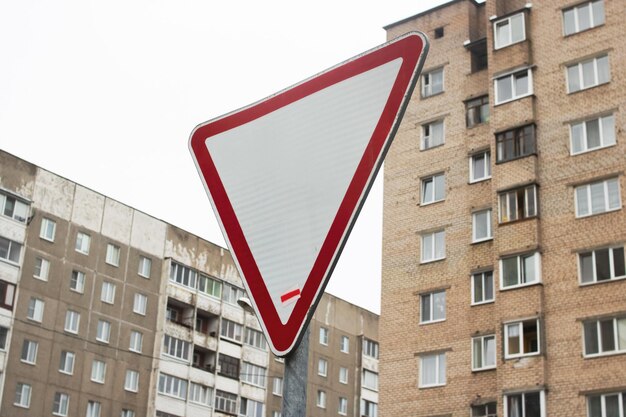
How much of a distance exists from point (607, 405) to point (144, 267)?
37.3 m

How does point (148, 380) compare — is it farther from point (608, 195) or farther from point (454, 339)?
point (608, 195)

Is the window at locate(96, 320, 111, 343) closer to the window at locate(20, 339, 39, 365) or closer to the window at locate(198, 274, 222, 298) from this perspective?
the window at locate(20, 339, 39, 365)

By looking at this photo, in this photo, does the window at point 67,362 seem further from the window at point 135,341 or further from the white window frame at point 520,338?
the white window frame at point 520,338

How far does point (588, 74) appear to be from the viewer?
39.8m

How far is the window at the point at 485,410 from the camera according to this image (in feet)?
124

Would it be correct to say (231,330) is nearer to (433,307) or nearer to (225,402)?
(225,402)

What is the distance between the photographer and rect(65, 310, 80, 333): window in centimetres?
5928

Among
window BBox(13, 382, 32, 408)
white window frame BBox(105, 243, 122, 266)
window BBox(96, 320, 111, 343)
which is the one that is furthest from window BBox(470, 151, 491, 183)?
window BBox(13, 382, 32, 408)

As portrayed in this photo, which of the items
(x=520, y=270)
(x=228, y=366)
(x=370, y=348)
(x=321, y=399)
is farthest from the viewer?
(x=370, y=348)

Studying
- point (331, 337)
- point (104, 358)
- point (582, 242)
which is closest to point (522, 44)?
point (582, 242)

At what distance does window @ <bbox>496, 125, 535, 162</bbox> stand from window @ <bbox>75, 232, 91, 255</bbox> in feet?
99.3

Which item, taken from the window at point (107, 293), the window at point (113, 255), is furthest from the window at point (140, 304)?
the window at point (113, 255)

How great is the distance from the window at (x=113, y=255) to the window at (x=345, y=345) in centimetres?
2227

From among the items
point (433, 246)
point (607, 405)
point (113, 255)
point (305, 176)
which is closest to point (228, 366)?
point (113, 255)
